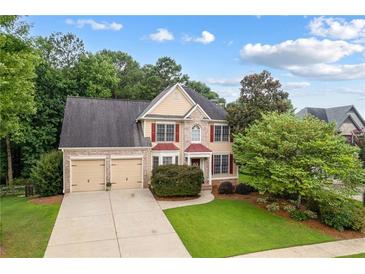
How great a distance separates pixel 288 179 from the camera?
13.2 metres

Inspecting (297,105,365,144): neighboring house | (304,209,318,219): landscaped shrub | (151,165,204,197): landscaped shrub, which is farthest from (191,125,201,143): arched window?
(297,105,365,144): neighboring house

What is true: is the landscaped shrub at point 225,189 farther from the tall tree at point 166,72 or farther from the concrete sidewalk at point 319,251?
the tall tree at point 166,72

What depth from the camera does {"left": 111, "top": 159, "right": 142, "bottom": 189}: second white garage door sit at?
17500 mm

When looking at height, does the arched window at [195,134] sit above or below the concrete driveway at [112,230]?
above

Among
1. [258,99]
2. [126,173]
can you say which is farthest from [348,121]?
[126,173]

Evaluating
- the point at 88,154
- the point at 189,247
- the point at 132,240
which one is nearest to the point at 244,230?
the point at 189,247

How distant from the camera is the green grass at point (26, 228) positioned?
360 inches

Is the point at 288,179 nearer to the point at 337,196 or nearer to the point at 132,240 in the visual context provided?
the point at 337,196

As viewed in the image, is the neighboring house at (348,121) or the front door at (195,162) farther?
the neighboring house at (348,121)

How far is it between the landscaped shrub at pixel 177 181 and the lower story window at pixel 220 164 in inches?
172

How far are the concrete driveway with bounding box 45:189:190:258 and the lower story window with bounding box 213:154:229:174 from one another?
6.77m

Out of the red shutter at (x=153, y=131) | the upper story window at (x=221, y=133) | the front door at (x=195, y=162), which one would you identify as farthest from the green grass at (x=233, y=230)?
the upper story window at (x=221, y=133)

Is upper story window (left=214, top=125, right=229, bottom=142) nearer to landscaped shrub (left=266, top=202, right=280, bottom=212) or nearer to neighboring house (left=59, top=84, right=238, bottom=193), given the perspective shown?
neighboring house (left=59, top=84, right=238, bottom=193)
